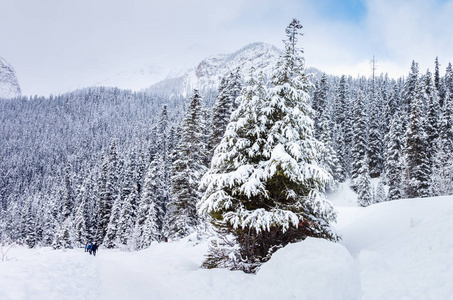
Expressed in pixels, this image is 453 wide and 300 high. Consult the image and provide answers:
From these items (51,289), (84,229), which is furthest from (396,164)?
(84,229)

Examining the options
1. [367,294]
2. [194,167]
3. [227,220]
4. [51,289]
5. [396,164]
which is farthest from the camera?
[396,164]

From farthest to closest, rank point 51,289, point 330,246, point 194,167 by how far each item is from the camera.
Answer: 1. point 194,167
2. point 330,246
3. point 51,289

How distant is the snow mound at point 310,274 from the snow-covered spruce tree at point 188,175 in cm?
1677

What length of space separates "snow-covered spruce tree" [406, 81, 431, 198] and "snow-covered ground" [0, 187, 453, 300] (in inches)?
920

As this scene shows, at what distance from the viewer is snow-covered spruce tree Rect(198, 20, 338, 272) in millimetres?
10117

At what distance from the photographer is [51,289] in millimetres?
8281

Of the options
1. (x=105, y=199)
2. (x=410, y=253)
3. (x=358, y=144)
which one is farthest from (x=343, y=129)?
(x=410, y=253)

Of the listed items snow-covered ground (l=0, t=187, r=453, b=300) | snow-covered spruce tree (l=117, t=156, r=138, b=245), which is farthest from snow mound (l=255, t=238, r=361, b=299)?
snow-covered spruce tree (l=117, t=156, r=138, b=245)

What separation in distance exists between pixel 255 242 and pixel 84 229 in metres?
45.0

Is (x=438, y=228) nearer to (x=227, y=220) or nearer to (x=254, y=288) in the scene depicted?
(x=254, y=288)

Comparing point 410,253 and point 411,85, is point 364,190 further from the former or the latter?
point 411,85

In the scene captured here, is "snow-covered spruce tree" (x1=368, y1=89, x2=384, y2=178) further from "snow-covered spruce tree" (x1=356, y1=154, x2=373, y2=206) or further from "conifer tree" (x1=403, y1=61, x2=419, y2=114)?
"conifer tree" (x1=403, y1=61, x2=419, y2=114)

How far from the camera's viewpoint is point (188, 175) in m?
25.9

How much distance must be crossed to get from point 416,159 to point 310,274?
A: 3172 cm
